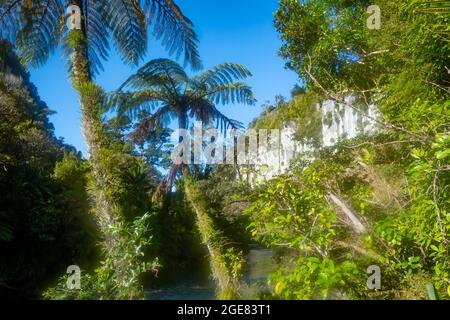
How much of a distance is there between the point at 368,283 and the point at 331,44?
648 centimetres

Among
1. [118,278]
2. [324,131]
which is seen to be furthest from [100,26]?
[324,131]

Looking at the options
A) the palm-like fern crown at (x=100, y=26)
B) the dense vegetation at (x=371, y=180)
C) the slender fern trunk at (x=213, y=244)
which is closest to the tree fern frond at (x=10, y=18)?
the palm-like fern crown at (x=100, y=26)

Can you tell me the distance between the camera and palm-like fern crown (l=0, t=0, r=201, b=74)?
4.92 m

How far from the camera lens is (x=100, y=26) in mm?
5398

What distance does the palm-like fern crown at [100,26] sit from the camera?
4.92m

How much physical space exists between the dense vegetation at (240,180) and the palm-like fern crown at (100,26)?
22mm

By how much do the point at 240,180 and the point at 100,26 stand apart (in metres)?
4.16

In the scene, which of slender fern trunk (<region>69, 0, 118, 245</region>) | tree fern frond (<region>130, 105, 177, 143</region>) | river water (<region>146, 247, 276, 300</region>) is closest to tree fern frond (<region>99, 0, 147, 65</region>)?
tree fern frond (<region>130, 105, 177, 143</region>)

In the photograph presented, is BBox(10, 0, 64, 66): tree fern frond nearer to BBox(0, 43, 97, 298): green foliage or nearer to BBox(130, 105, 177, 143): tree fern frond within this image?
BBox(0, 43, 97, 298): green foliage

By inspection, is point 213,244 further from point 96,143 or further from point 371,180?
point 371,180

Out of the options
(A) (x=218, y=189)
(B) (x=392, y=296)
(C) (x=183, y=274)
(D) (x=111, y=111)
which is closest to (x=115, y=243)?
(B) (x=392, y=296)

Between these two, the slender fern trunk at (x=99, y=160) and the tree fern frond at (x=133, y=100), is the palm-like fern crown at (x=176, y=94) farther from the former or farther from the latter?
the slender fern trunk at (x=99, y=160)

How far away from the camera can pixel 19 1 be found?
4777mm
